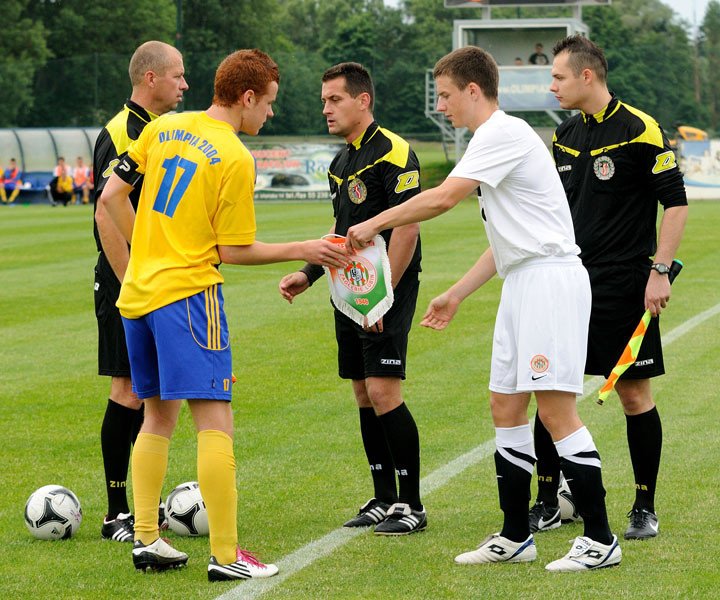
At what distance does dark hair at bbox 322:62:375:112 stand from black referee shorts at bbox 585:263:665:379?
4.60 ft

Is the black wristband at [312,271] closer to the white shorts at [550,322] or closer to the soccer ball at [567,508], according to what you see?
the white shorts at [550,322]

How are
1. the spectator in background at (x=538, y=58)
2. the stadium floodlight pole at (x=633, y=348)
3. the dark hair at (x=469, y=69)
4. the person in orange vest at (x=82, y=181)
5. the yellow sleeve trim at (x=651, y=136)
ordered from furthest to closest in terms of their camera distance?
the spectator in background at (x=538, y=58), the person in orange vest at (x=82, y=181), the yellow sleeve trim at (x=651, y=136), the stadium floodlight pole at (x=633, y=348), the dark hair at (x=469, y=69)

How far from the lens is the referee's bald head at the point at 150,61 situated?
17.9 ft

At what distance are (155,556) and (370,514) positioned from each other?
1.21m

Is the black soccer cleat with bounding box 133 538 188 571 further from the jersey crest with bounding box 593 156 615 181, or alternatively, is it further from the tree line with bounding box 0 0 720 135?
the tree line with bounding box 0 0 720 135

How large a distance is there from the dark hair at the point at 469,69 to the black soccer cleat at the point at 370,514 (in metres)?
2.10

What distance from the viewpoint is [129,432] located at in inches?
219

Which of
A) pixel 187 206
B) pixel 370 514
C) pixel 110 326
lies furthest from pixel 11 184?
pixel 187 206

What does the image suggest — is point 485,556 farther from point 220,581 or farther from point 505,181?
point 505,181

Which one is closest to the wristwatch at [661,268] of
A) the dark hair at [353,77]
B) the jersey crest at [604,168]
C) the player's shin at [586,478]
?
the jersey crest at [604,168]

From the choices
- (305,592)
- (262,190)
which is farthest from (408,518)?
(262,190)

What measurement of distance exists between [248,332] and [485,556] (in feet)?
23.9

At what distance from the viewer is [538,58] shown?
148 ft

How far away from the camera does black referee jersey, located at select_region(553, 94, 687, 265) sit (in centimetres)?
526
